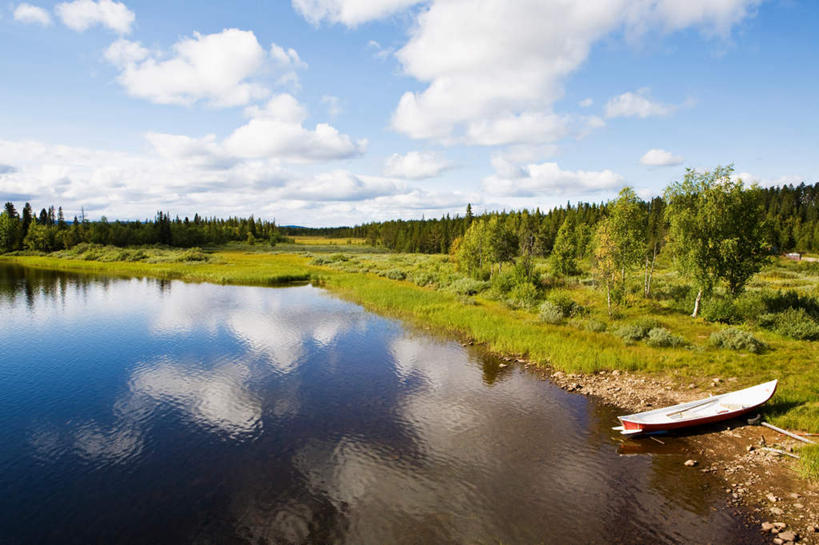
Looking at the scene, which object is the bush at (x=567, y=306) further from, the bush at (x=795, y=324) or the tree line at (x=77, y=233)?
the tree line at (x=77, y=233)

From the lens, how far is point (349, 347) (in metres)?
29.0

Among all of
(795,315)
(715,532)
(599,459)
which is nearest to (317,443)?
(599,459)

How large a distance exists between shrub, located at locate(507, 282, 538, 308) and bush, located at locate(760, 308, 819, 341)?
1682cm

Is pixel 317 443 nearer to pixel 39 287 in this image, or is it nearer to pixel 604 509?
pixel 604 509

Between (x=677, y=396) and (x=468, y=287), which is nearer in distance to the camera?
(x=677, y=396)

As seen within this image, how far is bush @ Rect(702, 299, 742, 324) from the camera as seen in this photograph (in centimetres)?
2967

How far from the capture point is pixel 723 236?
30.7 m

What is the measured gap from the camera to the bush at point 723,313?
2967 cm

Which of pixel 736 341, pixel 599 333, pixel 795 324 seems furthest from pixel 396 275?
pixel 795 324

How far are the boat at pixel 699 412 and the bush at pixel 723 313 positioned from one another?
14.7m

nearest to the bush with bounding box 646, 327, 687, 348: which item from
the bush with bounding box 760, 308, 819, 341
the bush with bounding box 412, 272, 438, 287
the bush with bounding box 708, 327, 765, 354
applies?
the bush with bounding box 708, 327, 765, 354

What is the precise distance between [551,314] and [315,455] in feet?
77.5

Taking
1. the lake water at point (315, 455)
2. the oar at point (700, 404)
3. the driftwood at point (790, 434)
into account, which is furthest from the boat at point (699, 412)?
the lake water at point (315, 455)

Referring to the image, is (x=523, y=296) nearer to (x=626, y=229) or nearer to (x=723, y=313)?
(x=626, y=229)
